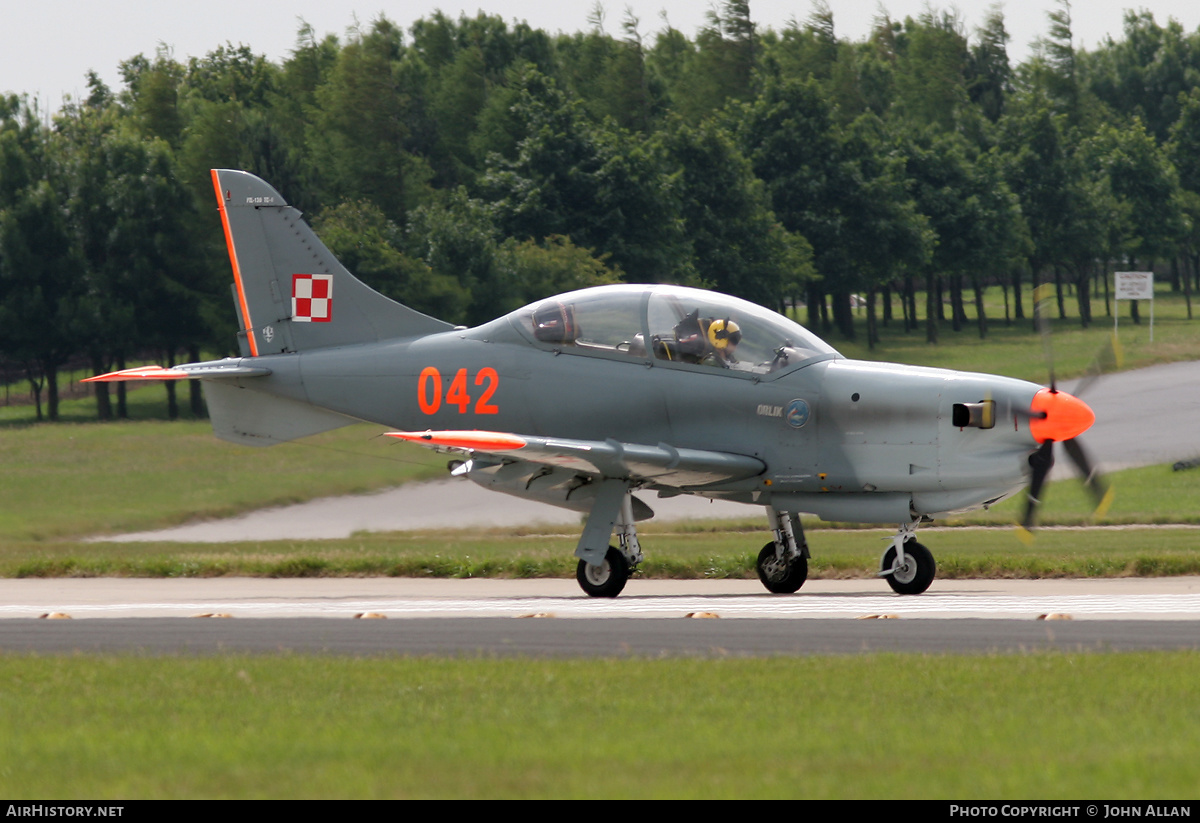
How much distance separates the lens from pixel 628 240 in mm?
66438

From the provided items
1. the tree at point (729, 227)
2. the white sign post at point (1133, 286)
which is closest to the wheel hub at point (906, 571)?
the tree at point (729, 227)

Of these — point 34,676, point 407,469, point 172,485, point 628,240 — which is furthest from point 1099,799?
point 628,240

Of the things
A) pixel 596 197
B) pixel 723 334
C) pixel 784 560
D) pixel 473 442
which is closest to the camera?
pixel 473 442

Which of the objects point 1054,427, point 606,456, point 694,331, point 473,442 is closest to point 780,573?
point 606,456

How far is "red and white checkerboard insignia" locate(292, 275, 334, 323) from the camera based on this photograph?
1956 centimetres

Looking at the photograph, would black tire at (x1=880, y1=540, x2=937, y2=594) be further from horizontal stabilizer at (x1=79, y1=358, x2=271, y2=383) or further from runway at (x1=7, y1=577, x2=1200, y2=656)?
horizontal stabilizer at (x1=79, y1=358, x2=271, y2=383)

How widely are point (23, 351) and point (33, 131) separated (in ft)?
39.0

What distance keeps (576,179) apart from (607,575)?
52.7 metres

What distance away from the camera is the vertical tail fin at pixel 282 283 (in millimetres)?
19516

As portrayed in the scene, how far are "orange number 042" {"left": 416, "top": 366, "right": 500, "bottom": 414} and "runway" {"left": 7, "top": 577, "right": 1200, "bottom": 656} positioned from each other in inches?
93.0

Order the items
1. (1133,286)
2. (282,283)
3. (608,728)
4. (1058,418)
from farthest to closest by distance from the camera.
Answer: (1133,286) < (282,283) < (1058,418) < (608,728)

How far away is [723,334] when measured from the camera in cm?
1672

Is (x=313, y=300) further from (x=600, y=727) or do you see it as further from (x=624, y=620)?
(x=600, y=727)

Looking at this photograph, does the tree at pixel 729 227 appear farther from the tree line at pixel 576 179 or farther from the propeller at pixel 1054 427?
the propeller at pixel 1054 427
